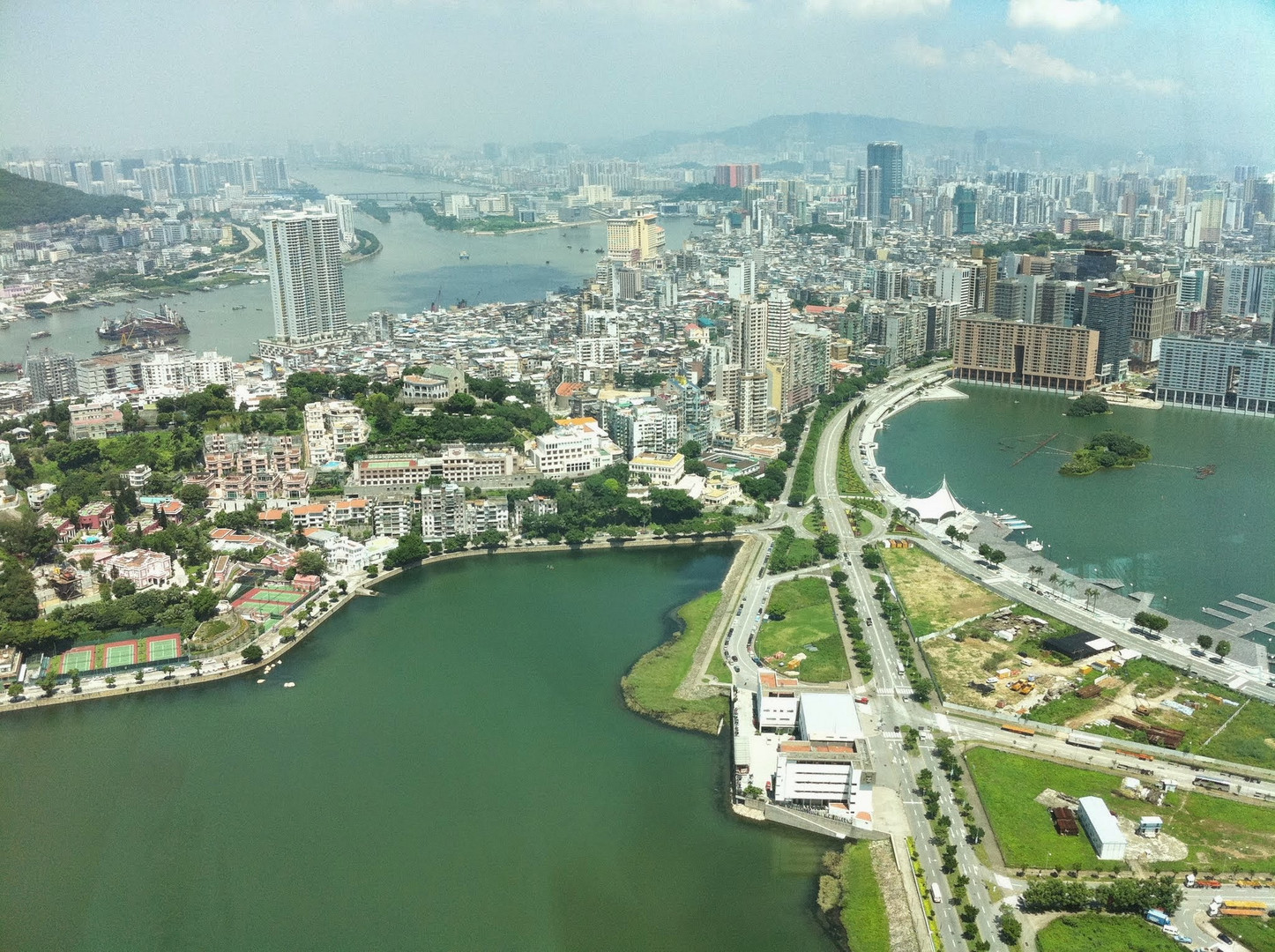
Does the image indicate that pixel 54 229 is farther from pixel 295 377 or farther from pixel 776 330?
pixel 776 330

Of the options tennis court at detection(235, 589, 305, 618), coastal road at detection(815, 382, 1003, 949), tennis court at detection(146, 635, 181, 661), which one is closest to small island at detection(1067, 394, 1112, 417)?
coastal road at detection(815, 382, 1003, 949)

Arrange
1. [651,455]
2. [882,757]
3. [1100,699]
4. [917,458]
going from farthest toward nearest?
1. [917,458]
2. [651,455]
3. [1100,699]
4. [882,757]

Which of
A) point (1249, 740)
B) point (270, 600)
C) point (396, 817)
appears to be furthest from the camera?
point (270, 600)

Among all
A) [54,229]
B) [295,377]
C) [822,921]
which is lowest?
[822,921]

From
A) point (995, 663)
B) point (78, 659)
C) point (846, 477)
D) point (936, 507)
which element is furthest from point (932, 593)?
point (78, 659)

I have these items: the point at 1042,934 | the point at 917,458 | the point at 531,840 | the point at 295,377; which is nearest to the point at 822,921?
the point at 1042,934

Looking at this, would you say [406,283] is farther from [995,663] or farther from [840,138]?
[840,138]

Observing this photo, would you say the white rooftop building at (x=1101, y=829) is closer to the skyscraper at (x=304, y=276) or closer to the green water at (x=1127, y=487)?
the green water at (x=1127, y=487)

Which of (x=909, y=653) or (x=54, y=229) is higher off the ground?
(x=54, y=229)
